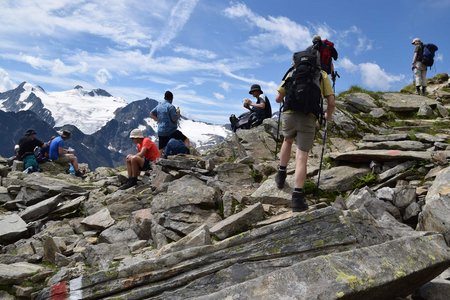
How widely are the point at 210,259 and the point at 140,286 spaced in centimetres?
129

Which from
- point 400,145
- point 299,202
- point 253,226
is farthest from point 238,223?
point 400,145

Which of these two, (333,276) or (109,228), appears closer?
(333,276)

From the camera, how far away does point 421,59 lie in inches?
1118

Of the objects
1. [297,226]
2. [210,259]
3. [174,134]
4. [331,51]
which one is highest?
[331,51]

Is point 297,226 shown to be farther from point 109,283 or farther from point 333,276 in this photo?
point 109,283

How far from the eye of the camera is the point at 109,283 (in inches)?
278

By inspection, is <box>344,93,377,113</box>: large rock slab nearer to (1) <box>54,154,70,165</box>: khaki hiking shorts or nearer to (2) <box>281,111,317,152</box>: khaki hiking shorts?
(2) <box>281,111,317,152</box>: khaki hiking shorts

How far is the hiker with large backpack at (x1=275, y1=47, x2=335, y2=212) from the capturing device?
9.78 meters

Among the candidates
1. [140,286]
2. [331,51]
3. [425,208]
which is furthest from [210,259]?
[331,51]

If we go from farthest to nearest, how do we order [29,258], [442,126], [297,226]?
[442,126] → [29,258] → [297,226]

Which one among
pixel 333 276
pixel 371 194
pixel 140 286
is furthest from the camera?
pixel 371 194

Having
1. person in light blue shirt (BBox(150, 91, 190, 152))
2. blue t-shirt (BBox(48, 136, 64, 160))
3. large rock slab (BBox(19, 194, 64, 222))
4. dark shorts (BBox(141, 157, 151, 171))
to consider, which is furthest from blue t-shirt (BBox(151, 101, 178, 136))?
blue t-shirt (BBox(48, 136, 64, 160))

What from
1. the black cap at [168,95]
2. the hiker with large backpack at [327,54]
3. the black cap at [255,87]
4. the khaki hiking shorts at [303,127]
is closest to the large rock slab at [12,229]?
the black cap at [168,95]

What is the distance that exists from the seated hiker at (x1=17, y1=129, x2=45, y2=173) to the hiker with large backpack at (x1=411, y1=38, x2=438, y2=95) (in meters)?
26.7
